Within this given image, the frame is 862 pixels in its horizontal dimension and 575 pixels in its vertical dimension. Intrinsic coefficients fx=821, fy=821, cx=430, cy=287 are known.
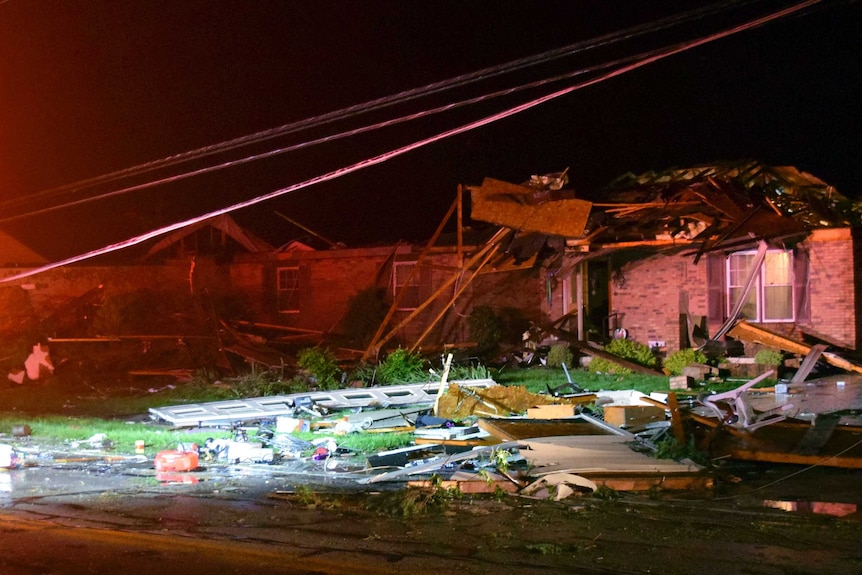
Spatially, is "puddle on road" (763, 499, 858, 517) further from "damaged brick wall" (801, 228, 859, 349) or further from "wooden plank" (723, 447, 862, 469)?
"damaged brick wall" (801, 228, 859, 349)

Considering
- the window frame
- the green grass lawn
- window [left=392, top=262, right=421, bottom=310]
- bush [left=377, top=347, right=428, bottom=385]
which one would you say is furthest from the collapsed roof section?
the window frame

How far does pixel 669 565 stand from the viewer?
5.77 m

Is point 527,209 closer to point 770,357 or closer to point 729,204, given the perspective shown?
point 729,204

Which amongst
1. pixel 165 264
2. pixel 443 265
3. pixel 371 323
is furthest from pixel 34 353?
pixel 443 265

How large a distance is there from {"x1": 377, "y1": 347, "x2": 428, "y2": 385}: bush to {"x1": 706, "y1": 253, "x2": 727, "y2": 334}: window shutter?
23.7 ft

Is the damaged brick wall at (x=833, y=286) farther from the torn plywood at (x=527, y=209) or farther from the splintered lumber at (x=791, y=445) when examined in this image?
the splintered lumber at (x=791, y=445)

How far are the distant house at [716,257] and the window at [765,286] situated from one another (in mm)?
23

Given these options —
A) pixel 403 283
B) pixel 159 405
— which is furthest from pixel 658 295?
pixel 159 405

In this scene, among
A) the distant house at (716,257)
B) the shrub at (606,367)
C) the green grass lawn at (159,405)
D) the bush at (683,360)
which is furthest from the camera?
the shrub at (606,367)

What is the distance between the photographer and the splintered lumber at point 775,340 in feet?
55.7

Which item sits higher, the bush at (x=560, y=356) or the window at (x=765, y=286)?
the window at (x=765, y=286)

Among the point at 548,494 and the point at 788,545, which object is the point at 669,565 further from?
the point at 548,494

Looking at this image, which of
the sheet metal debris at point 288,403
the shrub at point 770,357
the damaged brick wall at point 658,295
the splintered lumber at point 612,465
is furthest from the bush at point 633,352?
the splintered lumber at point 612,465

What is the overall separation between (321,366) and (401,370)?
5.59 ft
